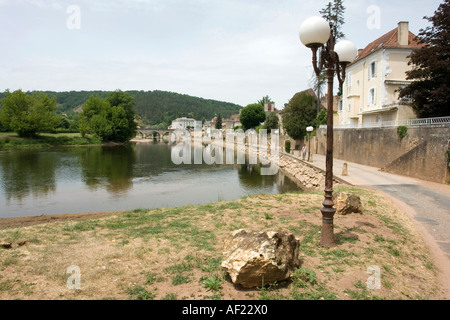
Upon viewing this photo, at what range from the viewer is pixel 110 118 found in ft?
242

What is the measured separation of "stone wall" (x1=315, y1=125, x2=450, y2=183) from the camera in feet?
48.2

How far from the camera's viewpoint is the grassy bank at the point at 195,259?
14.2ft

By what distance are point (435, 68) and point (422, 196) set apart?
9093 millimetres

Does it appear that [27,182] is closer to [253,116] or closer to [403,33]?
[403,33]

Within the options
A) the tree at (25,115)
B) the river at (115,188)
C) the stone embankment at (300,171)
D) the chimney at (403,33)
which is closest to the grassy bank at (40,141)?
the tree at (25,115)

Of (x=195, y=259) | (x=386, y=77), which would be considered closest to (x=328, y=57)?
(x=195, y=259)

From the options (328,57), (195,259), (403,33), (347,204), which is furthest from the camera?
(403,33)

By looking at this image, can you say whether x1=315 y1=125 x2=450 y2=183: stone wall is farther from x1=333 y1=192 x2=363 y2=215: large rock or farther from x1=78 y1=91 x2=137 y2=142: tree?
x1=78 y1=91 x2=137 y2=142: tree

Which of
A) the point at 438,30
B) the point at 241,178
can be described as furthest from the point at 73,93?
the point at 438,30

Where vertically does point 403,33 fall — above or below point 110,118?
above

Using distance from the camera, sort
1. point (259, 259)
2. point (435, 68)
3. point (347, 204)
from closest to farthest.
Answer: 1. point (259, 259)
2. point (347, 204)
3. point (435, 68)

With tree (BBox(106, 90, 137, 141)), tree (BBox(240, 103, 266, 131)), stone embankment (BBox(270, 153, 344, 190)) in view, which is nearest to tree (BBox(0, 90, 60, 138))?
tree (BBox(106, 90, 137, 141))

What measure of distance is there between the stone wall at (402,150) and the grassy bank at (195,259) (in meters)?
8.02

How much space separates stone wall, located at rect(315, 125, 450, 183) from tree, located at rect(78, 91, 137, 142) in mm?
58189
